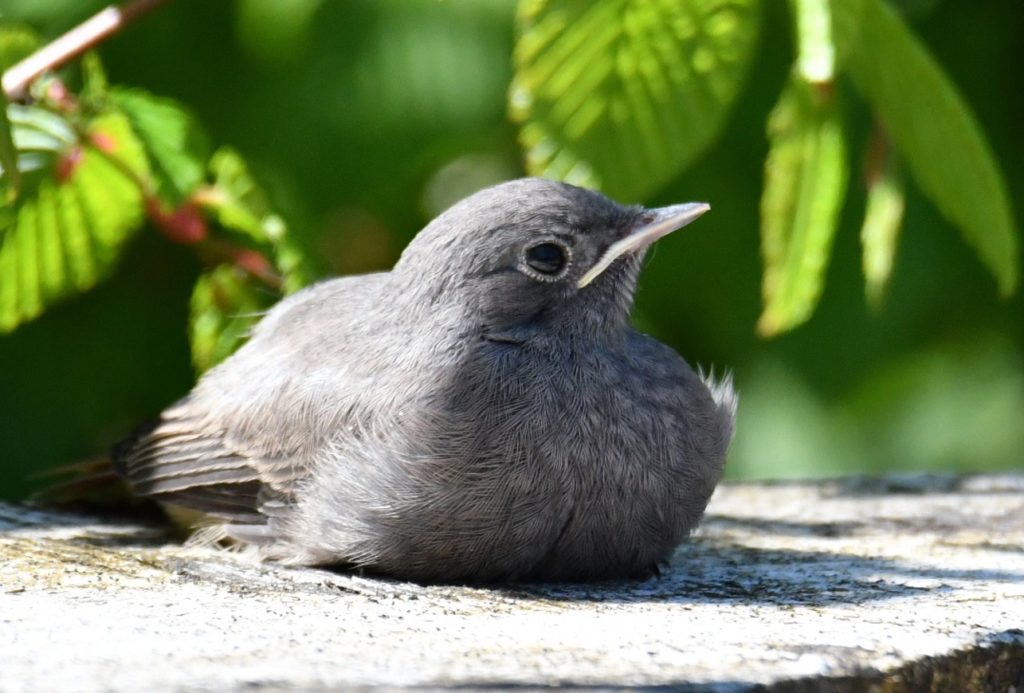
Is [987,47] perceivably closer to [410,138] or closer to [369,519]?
[410,138]

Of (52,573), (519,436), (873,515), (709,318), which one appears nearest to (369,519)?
(519,436)

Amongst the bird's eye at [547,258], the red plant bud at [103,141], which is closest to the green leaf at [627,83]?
the bird's eye at [547,258]

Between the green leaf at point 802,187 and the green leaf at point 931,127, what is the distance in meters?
0.12

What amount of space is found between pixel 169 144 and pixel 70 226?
16.9 inches

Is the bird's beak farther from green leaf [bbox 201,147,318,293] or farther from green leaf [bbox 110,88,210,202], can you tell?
green leaf [bbox 110,88,210,202]

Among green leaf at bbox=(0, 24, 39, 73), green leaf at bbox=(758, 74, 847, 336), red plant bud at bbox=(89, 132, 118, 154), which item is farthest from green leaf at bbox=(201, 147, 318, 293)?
green leaf at bbox=(758, 74, 847, 336)

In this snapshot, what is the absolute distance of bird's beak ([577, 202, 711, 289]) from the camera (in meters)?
3.31

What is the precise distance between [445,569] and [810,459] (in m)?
2.16

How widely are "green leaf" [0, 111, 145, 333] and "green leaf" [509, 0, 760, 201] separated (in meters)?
1.25

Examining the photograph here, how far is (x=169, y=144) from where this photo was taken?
389cm

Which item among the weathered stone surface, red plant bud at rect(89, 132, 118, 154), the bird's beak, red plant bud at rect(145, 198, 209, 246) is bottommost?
the weathered stone surface

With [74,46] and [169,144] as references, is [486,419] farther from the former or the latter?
[74,46]

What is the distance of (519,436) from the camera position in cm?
300

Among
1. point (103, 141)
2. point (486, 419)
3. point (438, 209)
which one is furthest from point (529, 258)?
point (438, 209)
